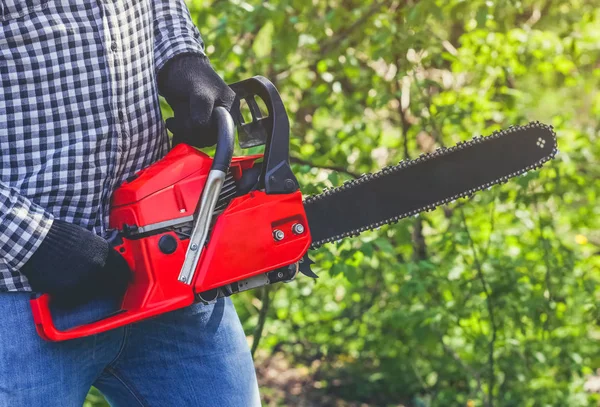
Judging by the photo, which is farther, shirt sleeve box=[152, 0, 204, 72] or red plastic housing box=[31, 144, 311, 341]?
shirt sleeve box=[152, 0, 204, 72]

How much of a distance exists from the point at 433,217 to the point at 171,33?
2.51 m

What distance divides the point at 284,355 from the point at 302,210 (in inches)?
124

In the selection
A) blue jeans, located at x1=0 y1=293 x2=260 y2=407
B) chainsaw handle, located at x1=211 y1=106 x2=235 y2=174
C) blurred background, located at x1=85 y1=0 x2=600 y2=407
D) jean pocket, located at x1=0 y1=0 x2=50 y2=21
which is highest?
jean pocket, located at x1=0 y1=0 x2=50 y2=21

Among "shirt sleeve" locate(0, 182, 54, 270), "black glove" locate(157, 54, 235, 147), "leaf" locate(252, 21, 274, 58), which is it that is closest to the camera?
"shirt sleeve" locate(0, 182, 54, 270)

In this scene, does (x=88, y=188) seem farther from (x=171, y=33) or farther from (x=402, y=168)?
(x=402, y=168)

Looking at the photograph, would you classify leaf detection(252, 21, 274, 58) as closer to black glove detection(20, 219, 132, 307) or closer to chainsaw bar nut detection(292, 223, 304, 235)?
chainsaw bar nut detection(292, 223, 304, 235)

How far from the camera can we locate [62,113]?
1223 mm

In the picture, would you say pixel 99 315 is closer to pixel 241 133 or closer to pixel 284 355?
pixel 241 133

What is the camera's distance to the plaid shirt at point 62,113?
117 cm

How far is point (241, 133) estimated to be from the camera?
158 cm

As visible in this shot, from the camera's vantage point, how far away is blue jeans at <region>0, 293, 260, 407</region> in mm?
1200

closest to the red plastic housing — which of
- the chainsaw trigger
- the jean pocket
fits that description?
the chainsaw trigger

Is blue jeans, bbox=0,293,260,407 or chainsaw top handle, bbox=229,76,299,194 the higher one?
chainsaw top handle, bbox=229,76,299,194

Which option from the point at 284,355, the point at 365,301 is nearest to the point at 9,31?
the point at 365,301
